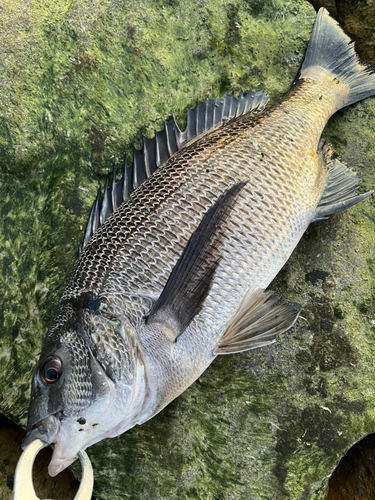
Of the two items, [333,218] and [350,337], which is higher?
[333,218]

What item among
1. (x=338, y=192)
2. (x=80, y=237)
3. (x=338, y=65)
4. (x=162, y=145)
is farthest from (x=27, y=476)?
(x=338, y=65)

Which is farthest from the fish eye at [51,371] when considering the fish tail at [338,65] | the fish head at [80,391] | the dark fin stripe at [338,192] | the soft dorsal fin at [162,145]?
the fish tail at [338,65]

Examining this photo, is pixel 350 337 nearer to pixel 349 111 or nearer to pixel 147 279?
pixel 147 279

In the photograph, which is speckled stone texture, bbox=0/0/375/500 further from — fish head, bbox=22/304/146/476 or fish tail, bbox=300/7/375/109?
fish head, bbox=22/304/146/476

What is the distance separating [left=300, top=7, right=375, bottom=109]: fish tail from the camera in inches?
99.9

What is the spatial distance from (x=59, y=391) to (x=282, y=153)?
Result: 5.10ft

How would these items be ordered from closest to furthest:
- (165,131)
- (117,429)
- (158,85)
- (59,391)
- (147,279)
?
(59,391) < (117,429) < (147,279) < (165,131) < (158,85)

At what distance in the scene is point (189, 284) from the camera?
1737 mm

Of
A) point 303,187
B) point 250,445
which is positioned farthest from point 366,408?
point 303,187

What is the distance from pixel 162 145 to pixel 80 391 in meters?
1.37

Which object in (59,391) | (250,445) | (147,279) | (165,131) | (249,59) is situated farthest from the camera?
(249,59)

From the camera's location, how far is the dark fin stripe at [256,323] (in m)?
1.85

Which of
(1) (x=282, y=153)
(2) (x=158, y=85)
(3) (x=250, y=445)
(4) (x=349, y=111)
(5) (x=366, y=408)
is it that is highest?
(2) (x=158, y=85)

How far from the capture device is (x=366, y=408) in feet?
6.77
